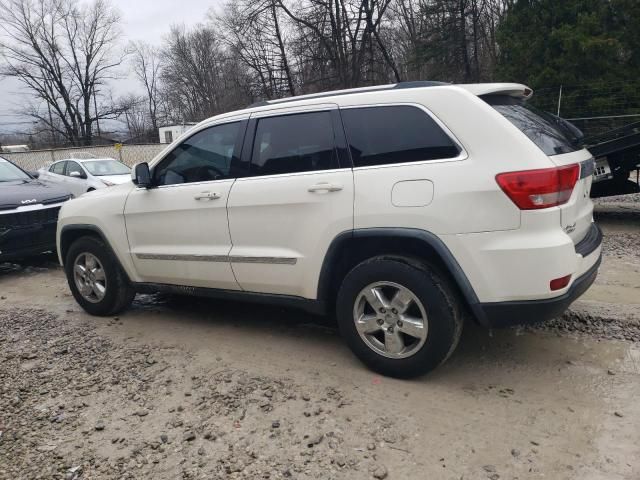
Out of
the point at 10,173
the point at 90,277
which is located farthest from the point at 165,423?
the point at 10,173

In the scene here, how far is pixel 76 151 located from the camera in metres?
26.6

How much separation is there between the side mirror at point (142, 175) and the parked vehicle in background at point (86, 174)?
956 centimetres

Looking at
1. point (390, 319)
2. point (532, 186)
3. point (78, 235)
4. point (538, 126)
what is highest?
point (538, 126)

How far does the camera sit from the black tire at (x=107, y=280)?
188 inches

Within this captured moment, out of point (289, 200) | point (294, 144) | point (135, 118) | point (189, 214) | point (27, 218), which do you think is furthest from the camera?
point (135, 118)

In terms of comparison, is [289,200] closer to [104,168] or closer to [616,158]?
[616,158]

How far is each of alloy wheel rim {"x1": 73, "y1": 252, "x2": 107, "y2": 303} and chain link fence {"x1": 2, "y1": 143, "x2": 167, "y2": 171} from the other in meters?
22.3

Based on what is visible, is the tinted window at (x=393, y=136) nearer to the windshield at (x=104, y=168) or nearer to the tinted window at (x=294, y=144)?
the tinted window at (x=294, y=144)

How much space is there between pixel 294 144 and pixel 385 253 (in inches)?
41.0

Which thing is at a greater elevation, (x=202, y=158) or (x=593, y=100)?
(x=593, y=100)

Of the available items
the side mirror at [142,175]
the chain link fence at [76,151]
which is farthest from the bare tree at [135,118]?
the side mirror at [142,175]

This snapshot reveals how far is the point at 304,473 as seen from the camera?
2.56 m

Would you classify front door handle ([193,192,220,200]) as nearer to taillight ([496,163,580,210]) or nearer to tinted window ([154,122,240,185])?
tinted window ([154,122,240,185])

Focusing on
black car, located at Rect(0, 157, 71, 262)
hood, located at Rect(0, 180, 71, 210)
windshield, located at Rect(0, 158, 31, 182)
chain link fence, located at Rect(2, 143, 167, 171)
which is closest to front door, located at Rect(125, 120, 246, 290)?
black car, located at Rect(0, 157, 71, 262)
